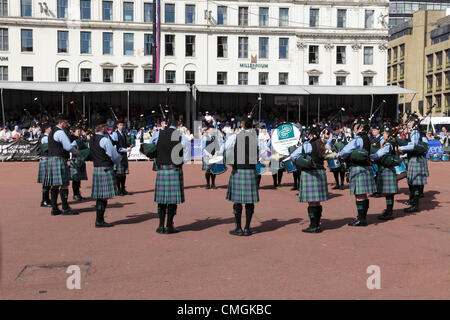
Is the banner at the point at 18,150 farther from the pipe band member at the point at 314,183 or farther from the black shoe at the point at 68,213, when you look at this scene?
the pipe band member at the point at 314,183

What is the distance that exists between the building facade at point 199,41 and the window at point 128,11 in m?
0.08

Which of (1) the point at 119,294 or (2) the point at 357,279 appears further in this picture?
(2) the point at 357,279

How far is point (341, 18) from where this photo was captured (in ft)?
131

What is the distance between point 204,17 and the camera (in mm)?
38000

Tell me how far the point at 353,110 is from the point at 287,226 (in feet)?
94.2

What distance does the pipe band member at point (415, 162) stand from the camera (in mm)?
9914

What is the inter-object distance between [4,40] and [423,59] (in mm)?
50340

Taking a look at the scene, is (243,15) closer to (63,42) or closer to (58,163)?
(63,42)

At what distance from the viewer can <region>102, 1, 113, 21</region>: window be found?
3696 cm

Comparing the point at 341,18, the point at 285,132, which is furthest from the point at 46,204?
the point at 341,18

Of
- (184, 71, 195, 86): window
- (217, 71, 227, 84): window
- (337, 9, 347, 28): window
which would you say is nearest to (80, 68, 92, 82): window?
(184, 71, 195, 86): window

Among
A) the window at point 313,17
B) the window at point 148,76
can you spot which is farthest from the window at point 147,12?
the window at point 313,17

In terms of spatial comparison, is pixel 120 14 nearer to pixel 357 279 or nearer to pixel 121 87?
pixel 121 87
